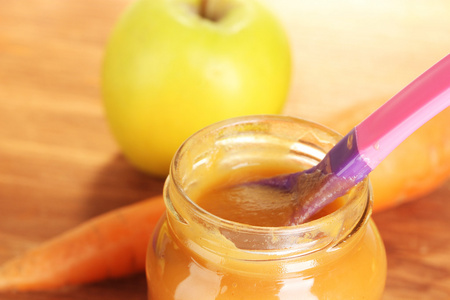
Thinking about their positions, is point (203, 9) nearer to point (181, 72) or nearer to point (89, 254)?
point (181, 72)

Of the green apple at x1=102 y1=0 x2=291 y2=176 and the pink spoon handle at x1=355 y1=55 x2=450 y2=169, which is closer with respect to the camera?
the pink spoon handle at x1=355 y1=55 x2=450 y2=169

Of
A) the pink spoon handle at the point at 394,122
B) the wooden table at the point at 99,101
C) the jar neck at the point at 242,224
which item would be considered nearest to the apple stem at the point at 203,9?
the wooden table at the point at 99,101

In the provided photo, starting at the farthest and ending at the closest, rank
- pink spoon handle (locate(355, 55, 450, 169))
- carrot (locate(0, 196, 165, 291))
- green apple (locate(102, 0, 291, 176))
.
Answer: green apple (locate(102, 0, 291, 176)) < carrot (locate(0, 196, 165, 291)) < pink spoon handle (locate(355, 55, 450, 169))

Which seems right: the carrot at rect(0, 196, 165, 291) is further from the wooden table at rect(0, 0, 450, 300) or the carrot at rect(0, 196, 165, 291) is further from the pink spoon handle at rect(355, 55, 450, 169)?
the pink spoon handle at rect(355, 55, 450, 169)

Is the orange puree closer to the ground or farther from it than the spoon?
closer to the ground

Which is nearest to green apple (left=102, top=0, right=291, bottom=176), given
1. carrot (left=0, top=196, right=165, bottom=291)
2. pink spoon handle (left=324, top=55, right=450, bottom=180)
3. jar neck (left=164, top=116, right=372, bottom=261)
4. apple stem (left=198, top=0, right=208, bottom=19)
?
apple stem (left=198, top=0, right=208, bottom=19)

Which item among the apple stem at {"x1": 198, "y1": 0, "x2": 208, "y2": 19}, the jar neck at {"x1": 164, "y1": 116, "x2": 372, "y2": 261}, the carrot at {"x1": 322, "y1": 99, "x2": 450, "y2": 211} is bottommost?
the carrot at {"x1": 322, "y1": 99, "x2": 450, "y2": 211}

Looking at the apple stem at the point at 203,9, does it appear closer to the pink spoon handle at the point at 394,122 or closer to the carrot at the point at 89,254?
the carrot at the point at 89,254
